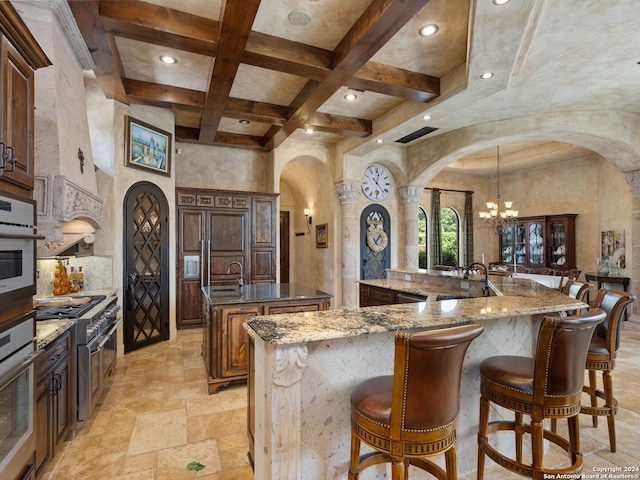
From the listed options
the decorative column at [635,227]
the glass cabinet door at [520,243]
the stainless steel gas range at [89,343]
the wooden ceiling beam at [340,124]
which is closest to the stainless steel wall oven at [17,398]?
the stainless steel gas range at [89,343]

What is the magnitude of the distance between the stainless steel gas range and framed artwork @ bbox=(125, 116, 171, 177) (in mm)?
2199

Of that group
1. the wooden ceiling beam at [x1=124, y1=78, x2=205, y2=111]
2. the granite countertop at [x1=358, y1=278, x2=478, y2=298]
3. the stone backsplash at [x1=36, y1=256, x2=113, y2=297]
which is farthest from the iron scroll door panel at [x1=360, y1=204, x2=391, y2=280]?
the stone backsplash at [x1=36, y1=256, x2=113, y2=297]

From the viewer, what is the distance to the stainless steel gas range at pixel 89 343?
2490mm

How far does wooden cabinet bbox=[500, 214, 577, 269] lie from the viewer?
8188mm

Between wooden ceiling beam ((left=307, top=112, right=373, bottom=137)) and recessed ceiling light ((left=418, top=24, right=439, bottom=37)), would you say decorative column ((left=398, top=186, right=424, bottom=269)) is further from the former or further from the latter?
recessed ceiling light ((left=418, top=24, right=439, bottom=37))

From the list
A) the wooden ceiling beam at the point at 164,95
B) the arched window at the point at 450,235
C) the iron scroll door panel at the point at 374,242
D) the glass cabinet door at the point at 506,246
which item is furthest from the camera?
the arched window at the point at 450,235

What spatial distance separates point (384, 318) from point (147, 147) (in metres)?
4.45

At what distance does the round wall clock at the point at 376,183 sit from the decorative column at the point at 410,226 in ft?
1.08

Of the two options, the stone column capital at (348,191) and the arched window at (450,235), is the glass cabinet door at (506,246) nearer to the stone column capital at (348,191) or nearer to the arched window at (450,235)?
the arched window at (450,235)

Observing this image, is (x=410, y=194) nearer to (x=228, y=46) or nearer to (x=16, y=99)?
(x=228, y=46)

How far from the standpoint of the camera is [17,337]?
157 cm

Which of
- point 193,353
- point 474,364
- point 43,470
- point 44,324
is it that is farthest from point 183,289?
point 474,364

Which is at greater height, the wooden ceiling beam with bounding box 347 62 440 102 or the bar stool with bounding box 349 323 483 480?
the wooden ceiling beam with bounding box 347 62 440 102

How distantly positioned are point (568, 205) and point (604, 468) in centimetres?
795
